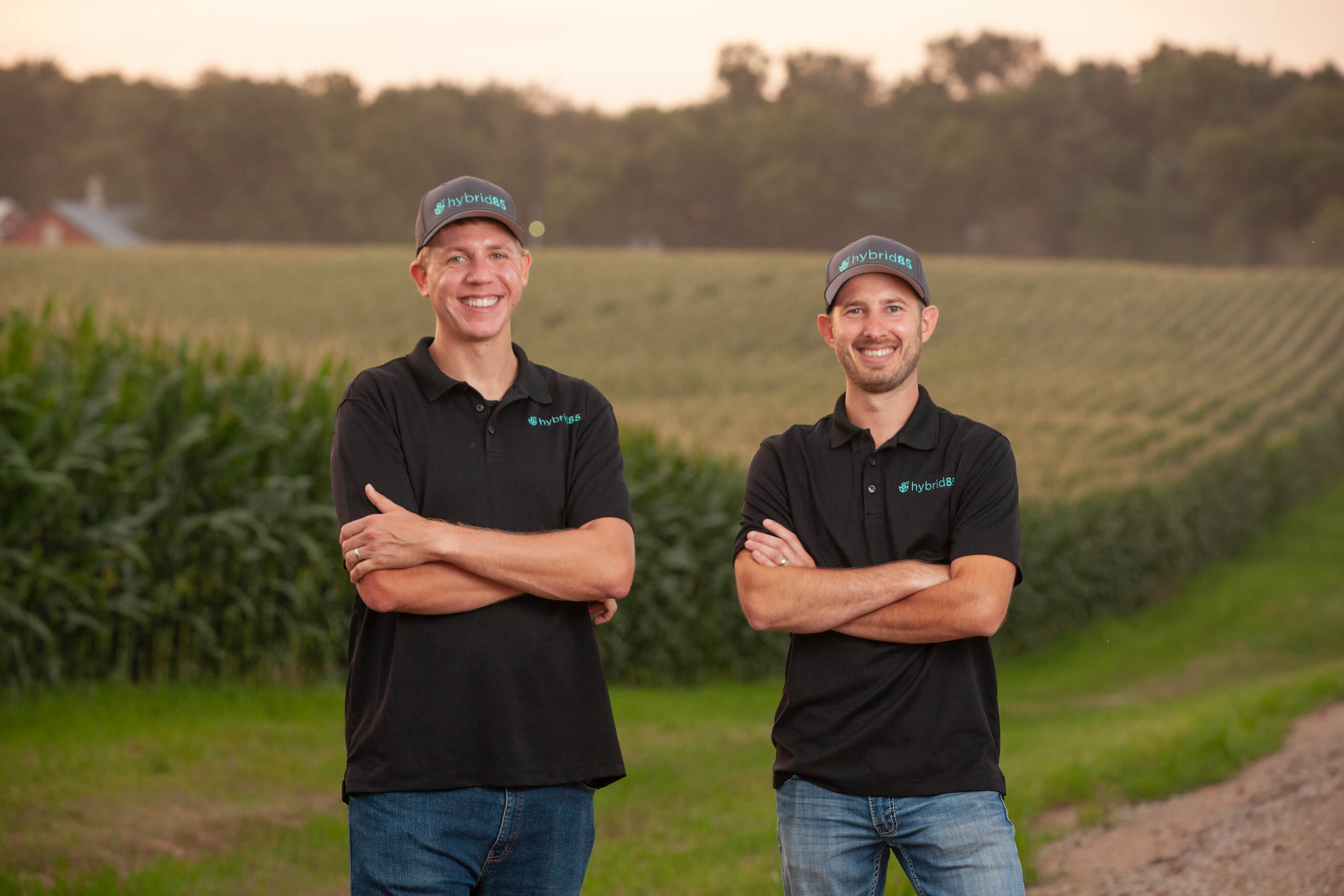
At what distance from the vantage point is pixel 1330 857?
552 cm

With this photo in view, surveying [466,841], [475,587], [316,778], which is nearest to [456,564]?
[475,587]

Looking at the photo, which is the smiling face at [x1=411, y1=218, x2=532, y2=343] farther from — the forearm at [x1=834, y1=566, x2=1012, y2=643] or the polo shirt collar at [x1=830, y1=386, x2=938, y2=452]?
the forearm at [x1=834, y1=566, x2=1012, y2=643]

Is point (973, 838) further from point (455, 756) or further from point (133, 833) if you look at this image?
point (133, 833)

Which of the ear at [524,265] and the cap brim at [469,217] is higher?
the cap brim at [469,217]

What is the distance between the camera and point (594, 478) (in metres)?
3.17

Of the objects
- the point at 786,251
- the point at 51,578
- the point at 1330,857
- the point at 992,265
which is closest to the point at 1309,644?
the point at 1330,857

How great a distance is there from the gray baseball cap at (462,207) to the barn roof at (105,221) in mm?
65579

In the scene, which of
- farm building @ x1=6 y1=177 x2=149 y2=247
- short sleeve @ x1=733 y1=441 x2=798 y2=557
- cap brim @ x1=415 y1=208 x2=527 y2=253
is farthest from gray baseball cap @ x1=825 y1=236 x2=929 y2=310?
farm building @ x1=6 y1=177 x2=149 y2=247

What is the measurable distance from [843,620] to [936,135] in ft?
214

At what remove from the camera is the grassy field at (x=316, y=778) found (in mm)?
5789

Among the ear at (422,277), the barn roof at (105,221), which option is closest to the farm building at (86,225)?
the barn roof at (105,221)

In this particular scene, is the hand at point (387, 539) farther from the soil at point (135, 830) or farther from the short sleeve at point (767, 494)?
the soil at point (135, 830)

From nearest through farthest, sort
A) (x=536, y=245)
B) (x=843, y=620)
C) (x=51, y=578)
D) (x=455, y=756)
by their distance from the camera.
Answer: (x=455, y=756)
(x=843, y=620)
(x=51, y=578)
(x=536, y=245)

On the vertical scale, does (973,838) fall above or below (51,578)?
below
